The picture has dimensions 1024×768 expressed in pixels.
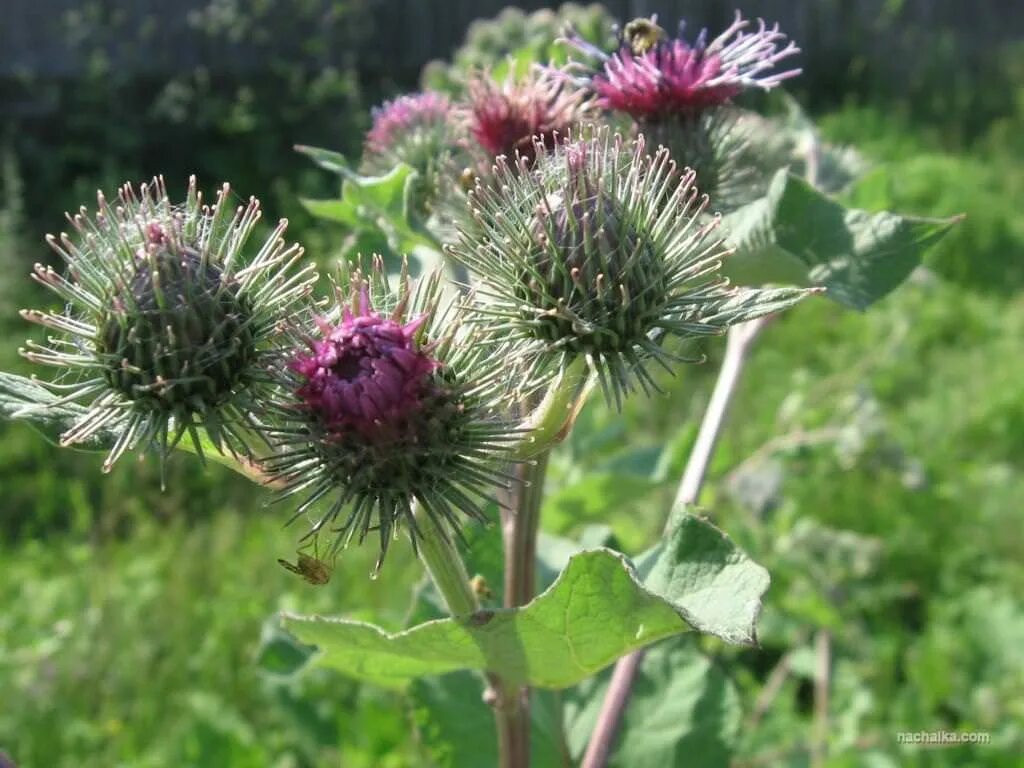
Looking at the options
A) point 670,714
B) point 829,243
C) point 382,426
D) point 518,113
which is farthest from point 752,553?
point 382,426

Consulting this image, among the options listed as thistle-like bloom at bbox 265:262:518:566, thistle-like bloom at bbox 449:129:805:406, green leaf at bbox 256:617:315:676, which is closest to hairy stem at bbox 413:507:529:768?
thistle-like bloom at bbox 265:262:518:566

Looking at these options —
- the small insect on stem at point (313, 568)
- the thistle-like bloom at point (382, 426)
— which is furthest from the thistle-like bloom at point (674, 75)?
the small insect on stem at point (313, 568)

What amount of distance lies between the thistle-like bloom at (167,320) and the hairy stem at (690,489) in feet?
2.27

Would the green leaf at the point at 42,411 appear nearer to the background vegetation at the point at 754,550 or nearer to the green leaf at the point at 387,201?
the green leaf at the point at 387,201

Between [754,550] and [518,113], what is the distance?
1.82 m

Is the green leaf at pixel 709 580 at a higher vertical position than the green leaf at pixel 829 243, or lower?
lower

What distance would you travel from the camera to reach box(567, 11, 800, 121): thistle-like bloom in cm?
187

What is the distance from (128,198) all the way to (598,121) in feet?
2.64

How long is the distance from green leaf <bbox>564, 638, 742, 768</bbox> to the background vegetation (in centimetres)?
31

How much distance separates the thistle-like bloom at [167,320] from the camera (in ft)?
4.67

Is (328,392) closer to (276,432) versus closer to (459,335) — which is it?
(276,432)

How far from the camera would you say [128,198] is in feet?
5.05

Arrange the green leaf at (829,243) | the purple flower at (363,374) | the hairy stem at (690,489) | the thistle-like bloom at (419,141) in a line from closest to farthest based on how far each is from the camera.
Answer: the purple flower at (363,374) → the green leaf at (829,243) → the hairy stem at (690,489) → the thistle-like bloom at (419,141)

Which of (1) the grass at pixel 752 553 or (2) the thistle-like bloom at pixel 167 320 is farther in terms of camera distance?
(1) the grass at pixel 752 553
